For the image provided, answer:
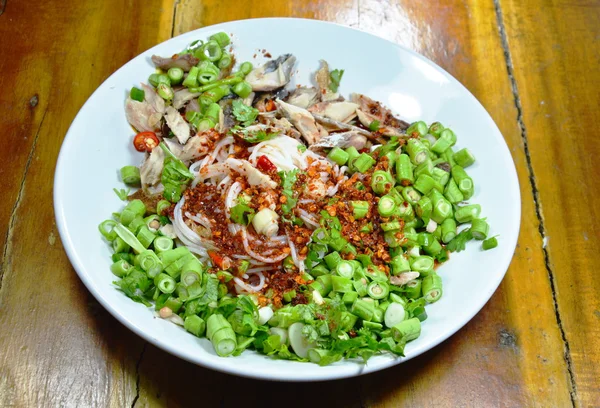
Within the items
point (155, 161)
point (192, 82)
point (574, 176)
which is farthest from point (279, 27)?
point (574, 176)

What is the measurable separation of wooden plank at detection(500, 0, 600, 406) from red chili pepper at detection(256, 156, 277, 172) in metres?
1.54

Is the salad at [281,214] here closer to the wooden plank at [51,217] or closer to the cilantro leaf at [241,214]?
the cilantro leaf at [241,214]

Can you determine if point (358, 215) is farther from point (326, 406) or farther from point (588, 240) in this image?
point (588, 240)

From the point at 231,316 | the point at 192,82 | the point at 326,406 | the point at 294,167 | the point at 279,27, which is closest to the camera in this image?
the point at 231,316

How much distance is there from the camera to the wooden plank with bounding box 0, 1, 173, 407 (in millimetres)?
2467

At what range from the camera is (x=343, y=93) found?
10.2 feet

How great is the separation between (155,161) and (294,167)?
64 centimetres

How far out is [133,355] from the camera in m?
2.51

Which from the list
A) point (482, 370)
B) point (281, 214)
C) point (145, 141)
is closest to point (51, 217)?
point (145, 141)

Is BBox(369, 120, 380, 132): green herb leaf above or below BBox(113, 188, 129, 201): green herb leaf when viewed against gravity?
above

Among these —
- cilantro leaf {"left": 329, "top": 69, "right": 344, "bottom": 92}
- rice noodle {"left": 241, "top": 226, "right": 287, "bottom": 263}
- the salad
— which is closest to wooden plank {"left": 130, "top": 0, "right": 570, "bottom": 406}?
the salad

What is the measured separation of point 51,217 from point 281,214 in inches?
49.7

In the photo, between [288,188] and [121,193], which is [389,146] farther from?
[121,193]

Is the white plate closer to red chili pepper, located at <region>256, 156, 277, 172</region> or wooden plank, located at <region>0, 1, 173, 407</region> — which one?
wooden plank, located at <region>0, 1, 173, 407</region>
